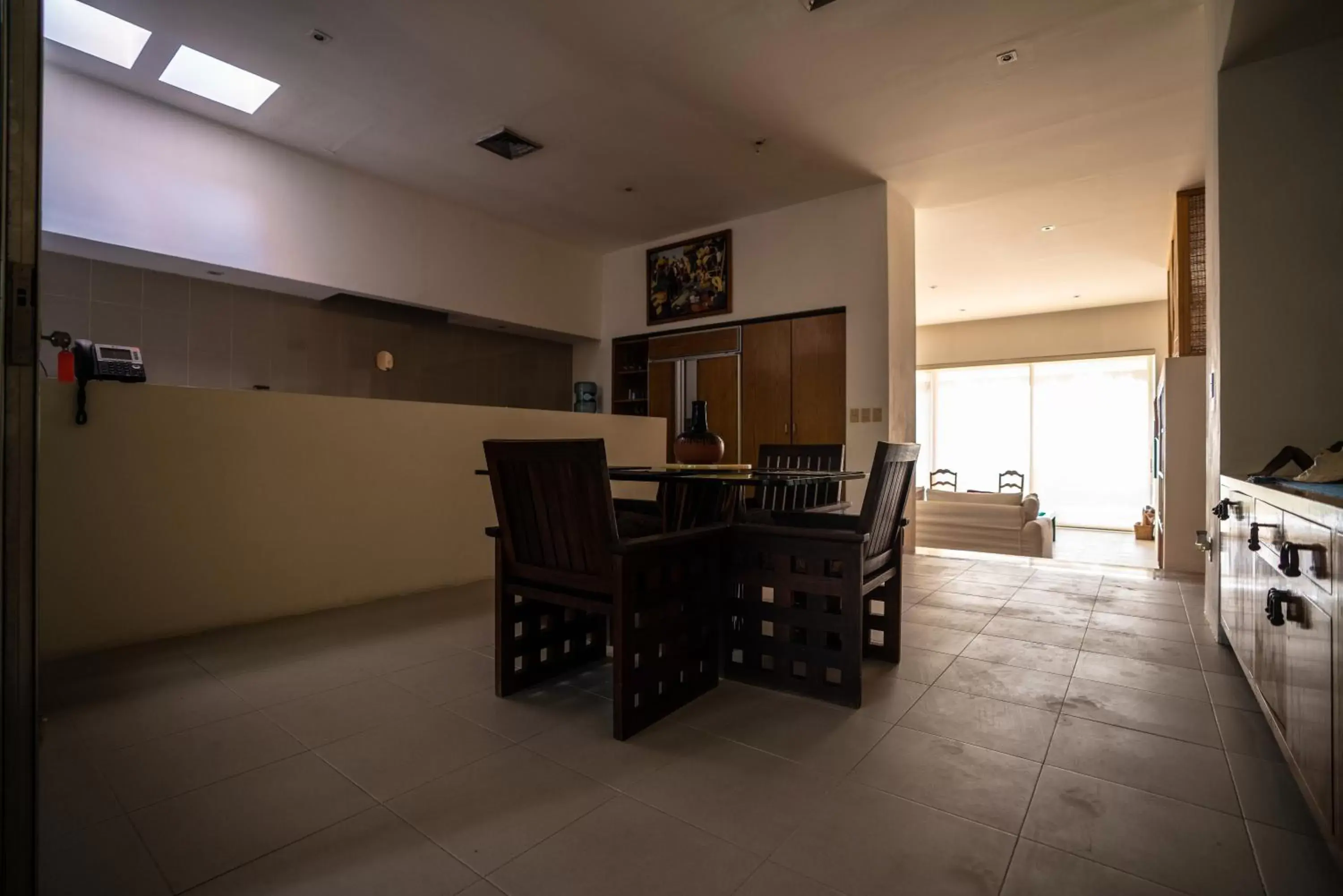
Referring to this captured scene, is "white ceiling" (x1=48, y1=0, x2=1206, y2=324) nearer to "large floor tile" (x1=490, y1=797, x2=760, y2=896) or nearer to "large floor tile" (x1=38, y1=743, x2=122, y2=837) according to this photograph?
"large floor tile" (x1=38, y1=743, x2=122, y2=837)

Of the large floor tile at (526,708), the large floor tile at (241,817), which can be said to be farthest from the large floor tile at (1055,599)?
the large floor tile at (241,817)

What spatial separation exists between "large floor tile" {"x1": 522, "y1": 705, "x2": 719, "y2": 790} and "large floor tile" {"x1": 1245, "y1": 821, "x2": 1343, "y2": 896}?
1.17m

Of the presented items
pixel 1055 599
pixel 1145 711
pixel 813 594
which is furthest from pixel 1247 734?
pixel 1055 599

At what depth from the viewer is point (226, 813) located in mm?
1378

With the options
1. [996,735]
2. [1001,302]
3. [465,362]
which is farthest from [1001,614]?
[1001,302]

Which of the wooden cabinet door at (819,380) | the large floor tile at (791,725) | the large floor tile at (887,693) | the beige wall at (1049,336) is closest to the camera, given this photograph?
the large floor tile at (791,725)

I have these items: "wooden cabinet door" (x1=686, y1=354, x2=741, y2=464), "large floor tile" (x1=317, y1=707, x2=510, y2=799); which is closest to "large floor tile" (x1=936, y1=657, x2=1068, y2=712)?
"large floor tile" (x1=317, y1=707, x2=510, y2=799)

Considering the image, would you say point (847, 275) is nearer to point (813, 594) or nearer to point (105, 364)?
point (813, 594)

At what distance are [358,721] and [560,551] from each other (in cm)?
78

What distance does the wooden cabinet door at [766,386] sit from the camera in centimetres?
577

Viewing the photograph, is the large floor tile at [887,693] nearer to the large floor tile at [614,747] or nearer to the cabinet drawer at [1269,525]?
the large floor tile at [614,747]

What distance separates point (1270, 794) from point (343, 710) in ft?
8.17

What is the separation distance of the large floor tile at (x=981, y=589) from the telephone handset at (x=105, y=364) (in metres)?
4.25

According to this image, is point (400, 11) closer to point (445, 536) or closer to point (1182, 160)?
point (445, 536)
